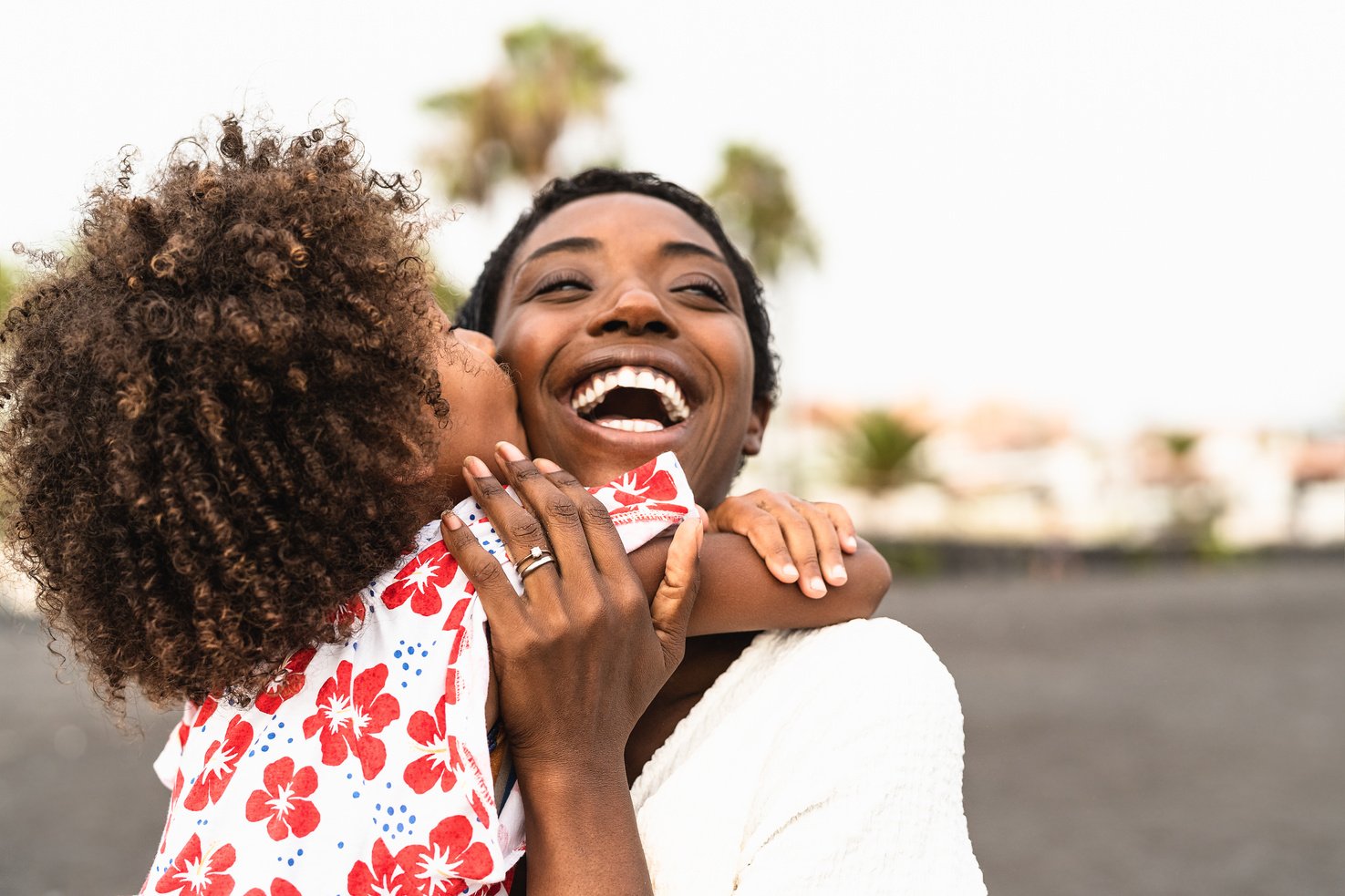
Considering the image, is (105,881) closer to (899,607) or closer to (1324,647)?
(899,607)

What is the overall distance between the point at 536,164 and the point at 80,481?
998 inches

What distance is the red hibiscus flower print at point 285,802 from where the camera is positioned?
5.55 ft

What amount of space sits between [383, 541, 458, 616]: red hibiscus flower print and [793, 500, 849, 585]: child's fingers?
67 cm

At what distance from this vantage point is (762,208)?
Result: 105 ft

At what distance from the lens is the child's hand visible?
82.7 inches

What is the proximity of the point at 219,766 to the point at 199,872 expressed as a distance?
0.50 ft

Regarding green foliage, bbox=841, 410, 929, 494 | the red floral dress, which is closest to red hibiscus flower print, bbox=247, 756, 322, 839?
the red floral dress

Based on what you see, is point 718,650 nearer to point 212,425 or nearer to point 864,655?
point 864,655

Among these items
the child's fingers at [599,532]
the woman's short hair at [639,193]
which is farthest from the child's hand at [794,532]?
the woman's short hair at [639,193]

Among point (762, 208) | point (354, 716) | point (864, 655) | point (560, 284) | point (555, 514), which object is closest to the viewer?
point (354, 716)

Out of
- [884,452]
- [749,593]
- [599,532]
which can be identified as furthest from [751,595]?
[884,452]

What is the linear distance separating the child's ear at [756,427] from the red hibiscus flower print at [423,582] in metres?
1.03

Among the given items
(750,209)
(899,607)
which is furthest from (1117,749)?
(750,209)

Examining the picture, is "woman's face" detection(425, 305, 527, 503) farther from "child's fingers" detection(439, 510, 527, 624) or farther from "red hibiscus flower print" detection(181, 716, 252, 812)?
"red hibiscus flower print" detection(181, 716, 252, 812)
